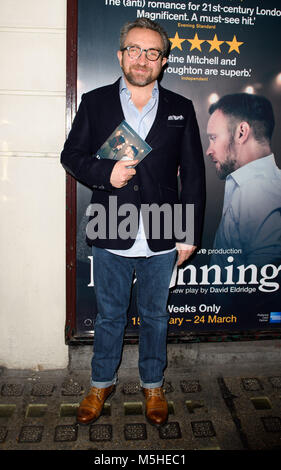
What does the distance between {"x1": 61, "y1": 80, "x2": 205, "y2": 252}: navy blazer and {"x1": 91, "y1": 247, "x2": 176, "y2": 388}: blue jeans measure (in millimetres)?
147

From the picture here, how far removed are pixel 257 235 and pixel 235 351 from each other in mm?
999

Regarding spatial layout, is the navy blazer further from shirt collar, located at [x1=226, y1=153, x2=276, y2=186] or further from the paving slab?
the paving slab

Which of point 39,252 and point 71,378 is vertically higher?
point 39,252

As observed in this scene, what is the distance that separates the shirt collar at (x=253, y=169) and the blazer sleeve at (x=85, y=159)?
117cm

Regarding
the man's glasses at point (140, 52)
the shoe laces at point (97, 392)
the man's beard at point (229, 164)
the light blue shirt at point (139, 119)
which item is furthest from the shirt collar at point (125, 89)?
the shoe laces at point (97, 392)

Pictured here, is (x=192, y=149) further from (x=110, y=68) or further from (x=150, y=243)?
(x=110, y=68)

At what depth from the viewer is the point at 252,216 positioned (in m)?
3.15

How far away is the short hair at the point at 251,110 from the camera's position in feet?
9.73

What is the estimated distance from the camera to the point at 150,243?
2477 mm

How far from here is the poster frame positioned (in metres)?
2.79

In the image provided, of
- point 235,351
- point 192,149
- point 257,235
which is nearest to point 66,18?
point 192,149

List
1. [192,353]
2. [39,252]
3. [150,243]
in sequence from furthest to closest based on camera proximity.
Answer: [192,353] → [39,252] → [150,243]

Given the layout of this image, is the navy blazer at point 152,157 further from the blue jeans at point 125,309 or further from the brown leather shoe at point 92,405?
the brown leather shoe at point 92,405

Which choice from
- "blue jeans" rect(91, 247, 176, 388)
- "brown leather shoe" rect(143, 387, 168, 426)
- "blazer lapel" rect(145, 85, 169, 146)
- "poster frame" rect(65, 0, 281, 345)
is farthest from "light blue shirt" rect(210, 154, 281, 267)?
"brown leather shoe" rect(143, 387, 168, 426)
